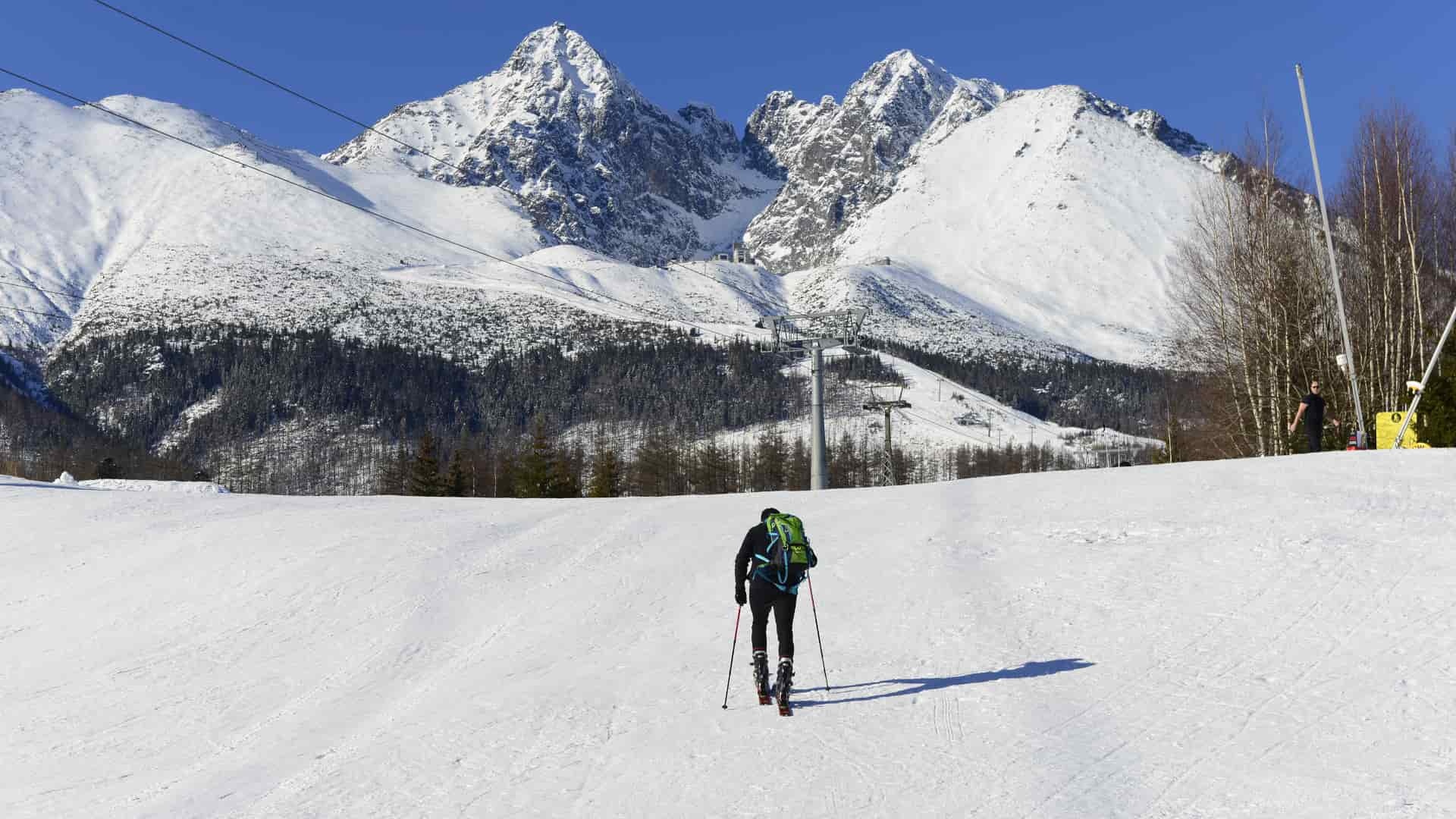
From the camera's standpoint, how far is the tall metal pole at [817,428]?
38969mm

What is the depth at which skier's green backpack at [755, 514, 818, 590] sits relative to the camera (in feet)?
30.0

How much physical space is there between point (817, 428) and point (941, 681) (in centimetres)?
3077

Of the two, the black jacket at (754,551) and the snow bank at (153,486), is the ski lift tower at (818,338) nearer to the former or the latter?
the snow bank at (153,486)

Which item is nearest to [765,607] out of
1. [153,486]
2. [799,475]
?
[153,486]

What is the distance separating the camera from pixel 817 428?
40000mm

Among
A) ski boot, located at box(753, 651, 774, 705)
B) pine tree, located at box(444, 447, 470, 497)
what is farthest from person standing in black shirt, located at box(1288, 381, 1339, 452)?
pine tree, located at box(444, 447, 470, 497)

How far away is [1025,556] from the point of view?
1384cm

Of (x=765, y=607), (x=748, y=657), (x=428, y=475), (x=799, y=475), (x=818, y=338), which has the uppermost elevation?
(x=818, y=338)

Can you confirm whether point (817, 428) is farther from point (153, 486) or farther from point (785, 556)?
point (785, 556)

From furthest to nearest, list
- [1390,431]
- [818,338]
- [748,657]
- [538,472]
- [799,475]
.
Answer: [799,475] → [538,472] → [818,338] → [1390,431] → [748,657]

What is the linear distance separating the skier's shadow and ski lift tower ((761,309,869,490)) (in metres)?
30.1

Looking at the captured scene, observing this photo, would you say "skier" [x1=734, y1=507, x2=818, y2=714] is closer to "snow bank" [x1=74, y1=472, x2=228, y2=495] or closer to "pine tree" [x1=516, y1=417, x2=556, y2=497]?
"snow bank" [x1=74, y1=472, x2=228, y2=495]

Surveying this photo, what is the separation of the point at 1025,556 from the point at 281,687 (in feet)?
31.3

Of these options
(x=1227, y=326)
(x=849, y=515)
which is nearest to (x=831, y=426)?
(x=1227, y=326)
